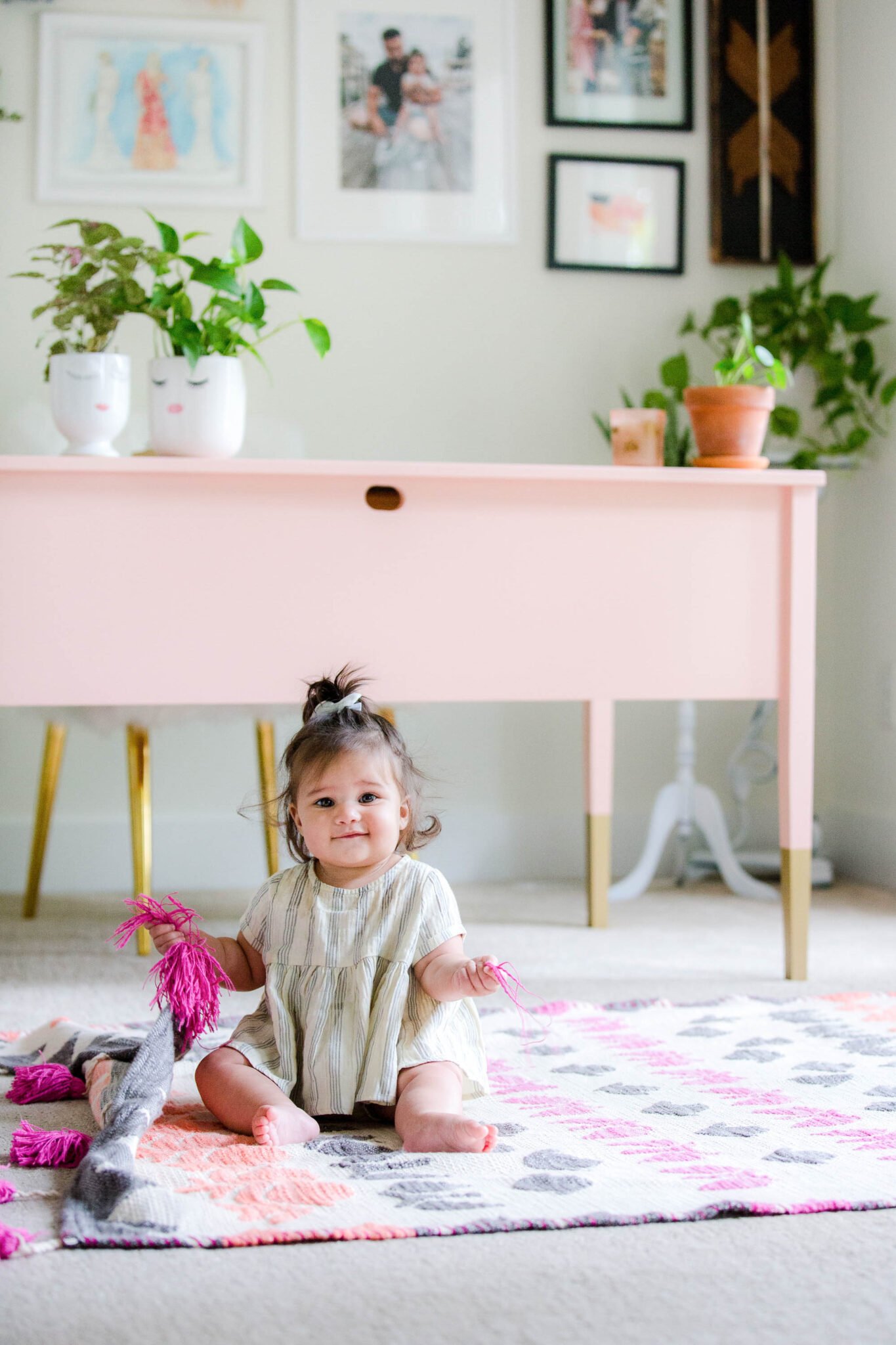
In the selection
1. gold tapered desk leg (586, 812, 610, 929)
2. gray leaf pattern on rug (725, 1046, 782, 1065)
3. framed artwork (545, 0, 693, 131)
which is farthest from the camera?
framed artwork (545, 0, 693, 131)

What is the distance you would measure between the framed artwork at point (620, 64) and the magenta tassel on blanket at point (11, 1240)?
8.37 ft

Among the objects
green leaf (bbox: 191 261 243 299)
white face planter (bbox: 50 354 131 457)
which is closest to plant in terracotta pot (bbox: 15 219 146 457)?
white face planter (bbox: 50 354 131 457)

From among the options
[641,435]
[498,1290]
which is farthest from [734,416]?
[498,1290]

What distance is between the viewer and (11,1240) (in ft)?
2.94

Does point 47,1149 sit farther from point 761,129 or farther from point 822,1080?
point 761,129

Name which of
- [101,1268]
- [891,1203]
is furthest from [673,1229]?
[101,1268]

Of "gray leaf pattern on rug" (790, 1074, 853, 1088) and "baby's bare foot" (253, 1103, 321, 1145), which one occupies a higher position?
"baby's bare foot" (253, 1103, 321, 1145)

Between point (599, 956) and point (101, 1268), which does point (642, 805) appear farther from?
point (101, 1268)

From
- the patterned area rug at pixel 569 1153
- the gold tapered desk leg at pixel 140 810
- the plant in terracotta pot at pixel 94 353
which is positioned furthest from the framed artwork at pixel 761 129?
the patterned area rug at pixel 569 1153

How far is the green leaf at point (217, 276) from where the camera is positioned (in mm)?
1816

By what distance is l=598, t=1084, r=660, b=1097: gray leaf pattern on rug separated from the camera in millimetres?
1311

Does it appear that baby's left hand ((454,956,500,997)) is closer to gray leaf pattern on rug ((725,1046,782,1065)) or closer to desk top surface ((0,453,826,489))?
gray leaf pattern on rug ((725,1046,782,1065))

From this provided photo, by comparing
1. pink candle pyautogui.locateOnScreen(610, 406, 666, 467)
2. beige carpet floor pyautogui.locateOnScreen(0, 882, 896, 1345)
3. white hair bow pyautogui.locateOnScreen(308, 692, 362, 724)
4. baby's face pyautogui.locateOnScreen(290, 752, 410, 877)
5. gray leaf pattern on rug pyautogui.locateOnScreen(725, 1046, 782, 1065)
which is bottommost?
gray leaf pattern on rug pyautogui.locateOnScreen(725, 1046, 782, 1065)

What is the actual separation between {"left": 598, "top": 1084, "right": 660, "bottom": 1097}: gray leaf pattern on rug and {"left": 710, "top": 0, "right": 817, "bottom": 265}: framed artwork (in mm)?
2105
